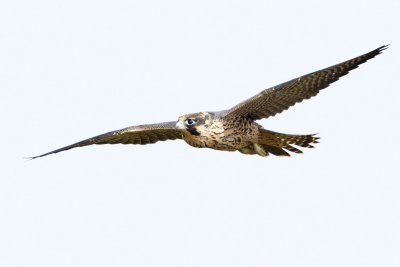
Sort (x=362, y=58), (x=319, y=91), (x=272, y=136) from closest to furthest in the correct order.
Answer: (x=362, y=58), (x=319, y=91), (x=272, y=136)

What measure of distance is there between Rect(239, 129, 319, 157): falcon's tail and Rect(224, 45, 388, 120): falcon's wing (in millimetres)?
461

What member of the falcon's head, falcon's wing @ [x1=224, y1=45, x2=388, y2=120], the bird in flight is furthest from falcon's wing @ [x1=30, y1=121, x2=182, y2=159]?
falcon's wing @ [x1=224, y1=45, x2=388, y2=120]

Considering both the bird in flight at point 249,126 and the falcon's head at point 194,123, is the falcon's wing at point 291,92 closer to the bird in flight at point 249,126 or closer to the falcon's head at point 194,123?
the bird in flight at point 249,126

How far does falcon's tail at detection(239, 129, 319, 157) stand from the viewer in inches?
425

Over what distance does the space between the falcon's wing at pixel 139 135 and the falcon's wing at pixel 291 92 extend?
4.25 ft

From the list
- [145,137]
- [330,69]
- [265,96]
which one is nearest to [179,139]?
[145,137]

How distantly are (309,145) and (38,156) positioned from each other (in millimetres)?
4581

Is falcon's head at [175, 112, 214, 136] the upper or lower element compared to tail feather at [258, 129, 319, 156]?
upper

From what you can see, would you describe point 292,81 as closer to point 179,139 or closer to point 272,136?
point 272,136

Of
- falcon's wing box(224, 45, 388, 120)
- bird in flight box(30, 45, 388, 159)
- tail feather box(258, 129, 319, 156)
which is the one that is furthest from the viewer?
tail feather box(258, 129, 319, 156)

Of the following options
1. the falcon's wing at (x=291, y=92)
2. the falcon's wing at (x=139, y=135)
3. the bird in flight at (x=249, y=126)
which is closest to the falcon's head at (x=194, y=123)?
the bird in flight at (x=249, y=126)

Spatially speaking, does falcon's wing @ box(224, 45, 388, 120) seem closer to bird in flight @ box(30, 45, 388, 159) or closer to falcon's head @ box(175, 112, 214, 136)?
bird in flight @ box(30, 45, 388, 159)

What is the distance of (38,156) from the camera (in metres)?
10.9

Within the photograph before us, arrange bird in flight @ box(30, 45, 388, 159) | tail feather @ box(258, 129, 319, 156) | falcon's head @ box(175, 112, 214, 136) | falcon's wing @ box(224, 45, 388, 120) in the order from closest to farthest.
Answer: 1. falcon's wing @ box(224, 45, 388, 120)
2. bird in flight @ box(30, 45, 388, 159)
3. falcon's head @ box(175, 112, 214, 136)
4. tail feather @ box(258, 129, 319, 156)
